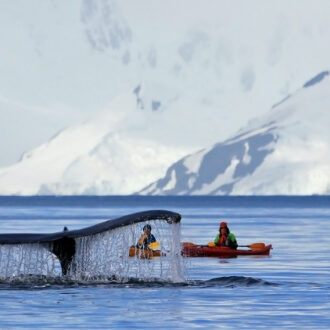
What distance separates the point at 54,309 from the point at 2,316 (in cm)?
137

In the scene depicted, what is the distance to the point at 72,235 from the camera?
24.5 m

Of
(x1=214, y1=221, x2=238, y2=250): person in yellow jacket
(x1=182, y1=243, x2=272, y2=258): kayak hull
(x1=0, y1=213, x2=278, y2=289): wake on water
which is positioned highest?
(x1=214, y1=221, x2=238, y2=250): person in yellow jacket

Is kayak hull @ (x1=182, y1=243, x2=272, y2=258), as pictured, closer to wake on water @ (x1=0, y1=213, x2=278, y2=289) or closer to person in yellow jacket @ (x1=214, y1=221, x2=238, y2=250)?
person in yellow jacket @ (x1=214, y1=221, x2=238, y2=250)

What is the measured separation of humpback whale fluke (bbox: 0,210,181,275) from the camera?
23.9 m

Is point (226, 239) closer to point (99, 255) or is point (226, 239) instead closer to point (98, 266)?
point (98, 266)

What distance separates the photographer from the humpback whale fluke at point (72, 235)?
2394 cm

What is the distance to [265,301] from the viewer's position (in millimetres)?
27234

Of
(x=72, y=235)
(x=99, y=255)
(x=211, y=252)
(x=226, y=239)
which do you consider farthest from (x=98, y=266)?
(x=226, y=239)

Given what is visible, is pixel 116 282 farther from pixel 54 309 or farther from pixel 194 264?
pixel 194 264

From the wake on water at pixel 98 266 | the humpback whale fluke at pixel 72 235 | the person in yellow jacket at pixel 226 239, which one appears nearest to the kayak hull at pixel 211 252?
the person in yellow jacket at pixel 226 239

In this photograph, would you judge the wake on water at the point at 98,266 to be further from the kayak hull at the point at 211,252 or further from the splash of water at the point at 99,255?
the kayak hull at the point at 211,252

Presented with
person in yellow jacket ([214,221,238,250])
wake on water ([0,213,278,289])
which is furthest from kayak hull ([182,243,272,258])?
wake on water ([0,213,278,289])

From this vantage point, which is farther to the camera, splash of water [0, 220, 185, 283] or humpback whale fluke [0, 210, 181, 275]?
splash of water [0, 220, 185, 283]

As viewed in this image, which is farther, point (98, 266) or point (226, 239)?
point (226, 239)
